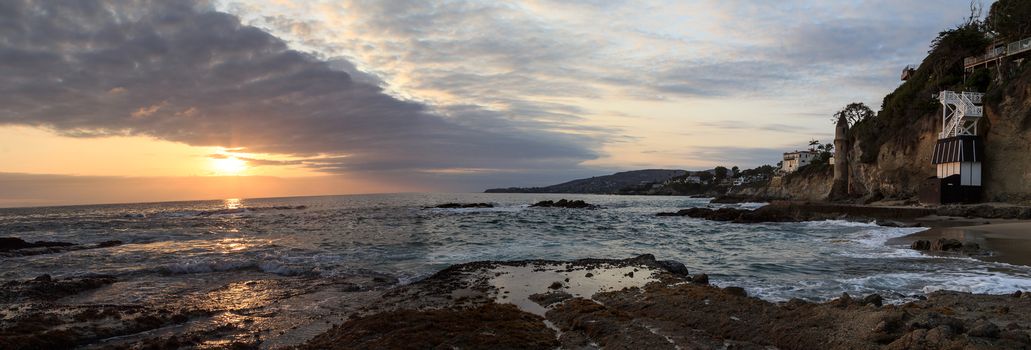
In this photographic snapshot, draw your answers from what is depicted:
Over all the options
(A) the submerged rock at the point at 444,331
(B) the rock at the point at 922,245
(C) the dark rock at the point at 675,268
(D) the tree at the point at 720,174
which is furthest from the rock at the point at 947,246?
(D) the tree at the point at 720,174

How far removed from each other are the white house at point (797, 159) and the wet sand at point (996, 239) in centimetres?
9649

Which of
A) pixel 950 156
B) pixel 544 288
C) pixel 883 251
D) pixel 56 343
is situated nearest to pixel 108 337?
pixel 56 343

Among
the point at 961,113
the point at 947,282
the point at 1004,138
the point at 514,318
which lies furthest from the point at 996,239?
A: the point at 961,113

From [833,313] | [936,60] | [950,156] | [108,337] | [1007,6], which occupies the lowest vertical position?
[108,337]

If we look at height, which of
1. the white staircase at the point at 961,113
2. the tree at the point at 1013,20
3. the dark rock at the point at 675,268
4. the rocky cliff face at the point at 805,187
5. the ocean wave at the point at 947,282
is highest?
the tree at the point at 1013,20

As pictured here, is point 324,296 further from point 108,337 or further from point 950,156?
point 950,156

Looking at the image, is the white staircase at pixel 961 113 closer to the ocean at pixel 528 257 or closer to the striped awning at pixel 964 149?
the striped awning at pixel 964 149

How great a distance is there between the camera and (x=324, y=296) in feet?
39.4

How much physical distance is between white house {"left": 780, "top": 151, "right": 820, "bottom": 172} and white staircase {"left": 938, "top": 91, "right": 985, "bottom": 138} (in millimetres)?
79978

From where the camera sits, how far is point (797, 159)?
118500mm

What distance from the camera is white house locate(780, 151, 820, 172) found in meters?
117

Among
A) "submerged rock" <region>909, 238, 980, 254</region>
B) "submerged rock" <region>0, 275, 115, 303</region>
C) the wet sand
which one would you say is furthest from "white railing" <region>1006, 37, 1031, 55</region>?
"submerged rock" <region>0, 275, 115, 303</region>

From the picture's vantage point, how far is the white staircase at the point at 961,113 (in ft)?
122

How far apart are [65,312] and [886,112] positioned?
65.8 m
